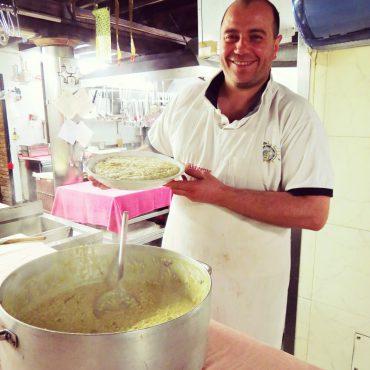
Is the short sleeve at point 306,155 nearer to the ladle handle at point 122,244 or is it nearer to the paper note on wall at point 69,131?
the ladle handle at point 122,244

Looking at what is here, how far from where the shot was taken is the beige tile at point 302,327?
6.42 ft

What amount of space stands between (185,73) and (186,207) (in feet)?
7.34

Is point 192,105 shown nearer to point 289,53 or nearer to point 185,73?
point 289,53

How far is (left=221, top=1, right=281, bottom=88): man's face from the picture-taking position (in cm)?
135

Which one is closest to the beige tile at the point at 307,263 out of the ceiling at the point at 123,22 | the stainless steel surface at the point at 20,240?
the stainless steel surface at the point at 20,240

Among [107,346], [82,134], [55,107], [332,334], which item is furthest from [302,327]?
[55,107]

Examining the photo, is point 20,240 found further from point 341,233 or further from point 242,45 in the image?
point 341,233

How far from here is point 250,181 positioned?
4.64 feet

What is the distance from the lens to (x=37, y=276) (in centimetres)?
87

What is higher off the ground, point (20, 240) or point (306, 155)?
point (306, 155)

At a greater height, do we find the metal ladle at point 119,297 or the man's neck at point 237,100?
the man's neck at point 237,100

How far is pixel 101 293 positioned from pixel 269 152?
2.68 feet

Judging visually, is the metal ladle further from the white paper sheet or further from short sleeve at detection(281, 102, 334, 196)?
the white paper sheet

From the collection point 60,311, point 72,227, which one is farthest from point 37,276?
point 72,227
